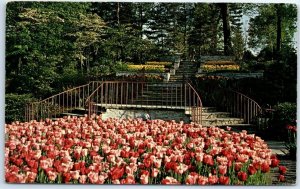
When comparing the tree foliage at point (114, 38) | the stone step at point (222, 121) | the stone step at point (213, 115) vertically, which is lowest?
the stone step at point (222, 121)

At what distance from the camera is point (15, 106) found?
23.9 feet

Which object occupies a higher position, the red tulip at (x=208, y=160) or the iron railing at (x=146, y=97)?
the iron railing at (x=146, y=97)

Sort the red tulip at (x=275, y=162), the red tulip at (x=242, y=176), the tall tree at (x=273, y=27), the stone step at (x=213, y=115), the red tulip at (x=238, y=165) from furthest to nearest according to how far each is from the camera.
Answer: the stone step at (x=213, y=115) < the tall tree at (x=273, y=27) < the red tulip at (x=275, y=162) < the red tulip at (x=238, y=165) < the red tulip at (x=242, y=176)

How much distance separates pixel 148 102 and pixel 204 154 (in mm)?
1301

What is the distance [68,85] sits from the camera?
24.2 feet

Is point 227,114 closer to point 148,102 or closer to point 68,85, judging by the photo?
point 148,102

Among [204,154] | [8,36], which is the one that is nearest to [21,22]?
[8,36]

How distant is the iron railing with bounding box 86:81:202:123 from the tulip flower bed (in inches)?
10.9

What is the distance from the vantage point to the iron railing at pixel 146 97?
7465 millimetres

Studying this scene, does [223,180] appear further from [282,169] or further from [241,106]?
[241,106]

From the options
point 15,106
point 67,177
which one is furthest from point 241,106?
point 15,106

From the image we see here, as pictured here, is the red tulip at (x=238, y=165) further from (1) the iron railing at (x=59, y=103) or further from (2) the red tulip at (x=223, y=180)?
(1) the iron railing at (x=59, y=103)

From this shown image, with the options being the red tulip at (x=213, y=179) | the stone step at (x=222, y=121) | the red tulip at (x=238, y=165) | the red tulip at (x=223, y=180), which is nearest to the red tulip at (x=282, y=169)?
the red tulip at (x=238, y=165)

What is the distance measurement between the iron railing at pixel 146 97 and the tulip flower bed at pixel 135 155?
277 millimetres
